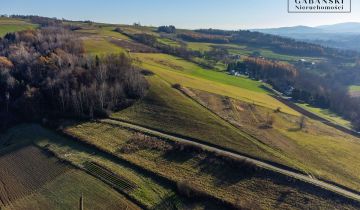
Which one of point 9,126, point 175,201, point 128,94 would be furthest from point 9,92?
point 175,201

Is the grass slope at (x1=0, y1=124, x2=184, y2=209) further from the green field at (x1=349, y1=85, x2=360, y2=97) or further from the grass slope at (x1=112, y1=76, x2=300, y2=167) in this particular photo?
the green field at (x1=349, y1=85, x2=360, y2=97)

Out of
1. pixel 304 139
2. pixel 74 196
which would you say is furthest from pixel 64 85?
pixel 304 139

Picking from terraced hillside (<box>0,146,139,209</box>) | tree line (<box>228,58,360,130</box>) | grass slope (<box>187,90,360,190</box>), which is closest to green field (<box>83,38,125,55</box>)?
grass slope (<box>187,90,360,190</box>)

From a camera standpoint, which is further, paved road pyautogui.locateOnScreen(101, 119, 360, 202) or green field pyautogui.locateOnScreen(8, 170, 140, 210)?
paved road pyautogui.locateOnScreen(101, 119, 360, 202)

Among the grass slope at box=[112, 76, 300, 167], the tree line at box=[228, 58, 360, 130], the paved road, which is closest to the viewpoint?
the paved road

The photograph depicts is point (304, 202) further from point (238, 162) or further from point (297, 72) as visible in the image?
point (297, 72)

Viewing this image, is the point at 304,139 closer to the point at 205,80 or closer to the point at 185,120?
the point at 185,120

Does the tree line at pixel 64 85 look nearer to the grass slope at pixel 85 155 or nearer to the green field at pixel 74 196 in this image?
the grass slope at pixel 85 155
